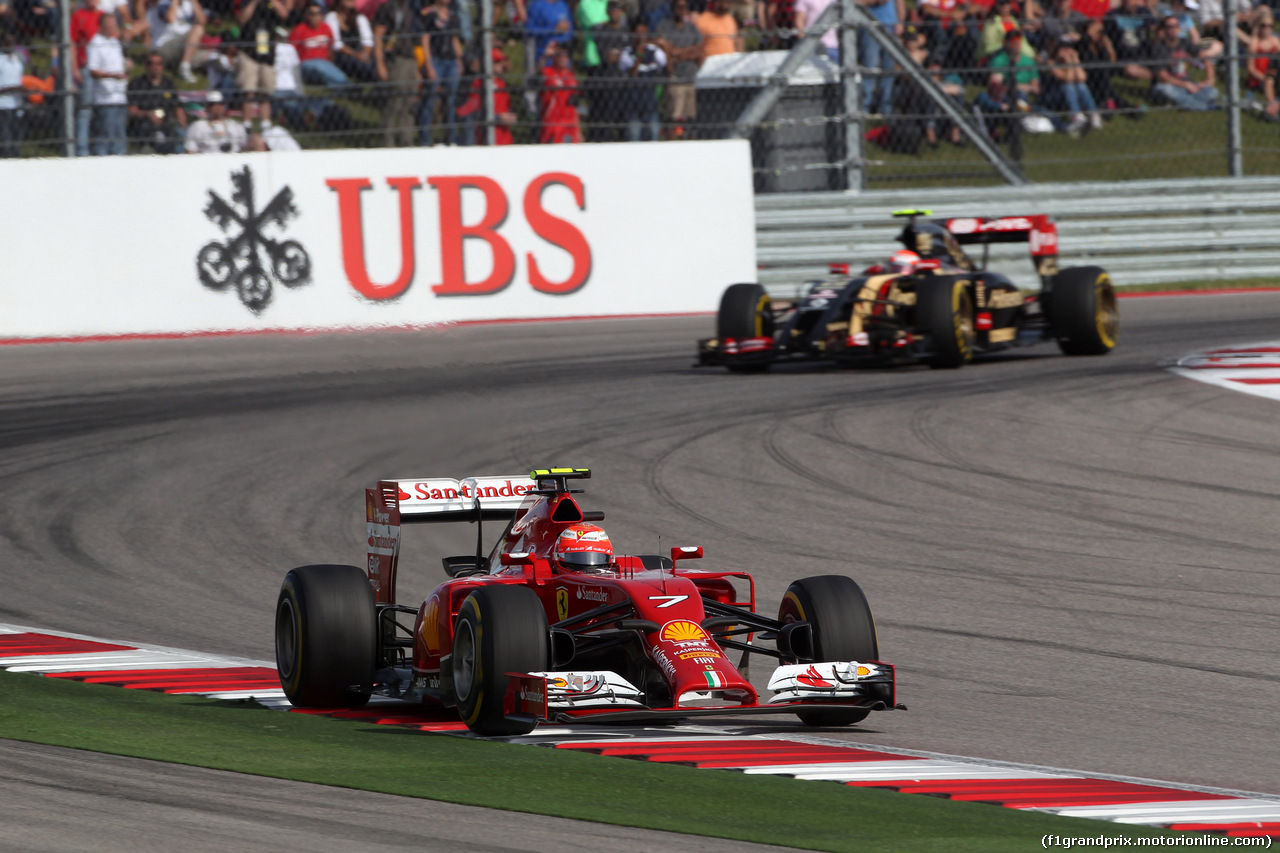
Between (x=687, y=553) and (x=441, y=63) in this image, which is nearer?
(x=687, y=553)

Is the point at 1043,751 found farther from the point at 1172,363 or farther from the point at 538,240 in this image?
the point at 538,240

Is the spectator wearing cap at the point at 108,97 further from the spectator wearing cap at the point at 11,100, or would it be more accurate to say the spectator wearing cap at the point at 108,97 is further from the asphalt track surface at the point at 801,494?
the asphalt track surface at the point at 801,494

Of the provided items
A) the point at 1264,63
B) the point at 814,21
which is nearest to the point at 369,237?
the point at 814,21

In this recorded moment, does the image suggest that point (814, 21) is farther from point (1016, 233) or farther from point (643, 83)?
point (1016, 233)

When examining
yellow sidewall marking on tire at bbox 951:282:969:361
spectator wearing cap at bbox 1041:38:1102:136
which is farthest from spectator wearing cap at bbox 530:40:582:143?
yellow sidewall marking on tire at bbox 951:282:969:361

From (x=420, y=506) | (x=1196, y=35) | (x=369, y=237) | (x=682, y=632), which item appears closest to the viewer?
(x=682, y=632)

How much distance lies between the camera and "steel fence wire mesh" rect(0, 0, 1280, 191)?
17953 millimetres

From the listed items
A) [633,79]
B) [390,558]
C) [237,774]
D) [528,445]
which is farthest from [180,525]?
[633,79]

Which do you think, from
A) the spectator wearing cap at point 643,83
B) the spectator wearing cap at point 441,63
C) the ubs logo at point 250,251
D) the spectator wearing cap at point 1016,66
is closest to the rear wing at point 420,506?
the ubs logo at point 250,251

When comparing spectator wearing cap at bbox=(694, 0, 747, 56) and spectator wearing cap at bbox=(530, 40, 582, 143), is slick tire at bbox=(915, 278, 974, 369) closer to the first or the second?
spectator wearing cap at bbox=(530, 40, 582, 143)

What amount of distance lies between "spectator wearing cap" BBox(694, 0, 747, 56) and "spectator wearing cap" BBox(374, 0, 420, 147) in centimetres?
331

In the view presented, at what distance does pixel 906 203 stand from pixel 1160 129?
284cm

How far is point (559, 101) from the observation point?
749 inches

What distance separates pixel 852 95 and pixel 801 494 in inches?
385
